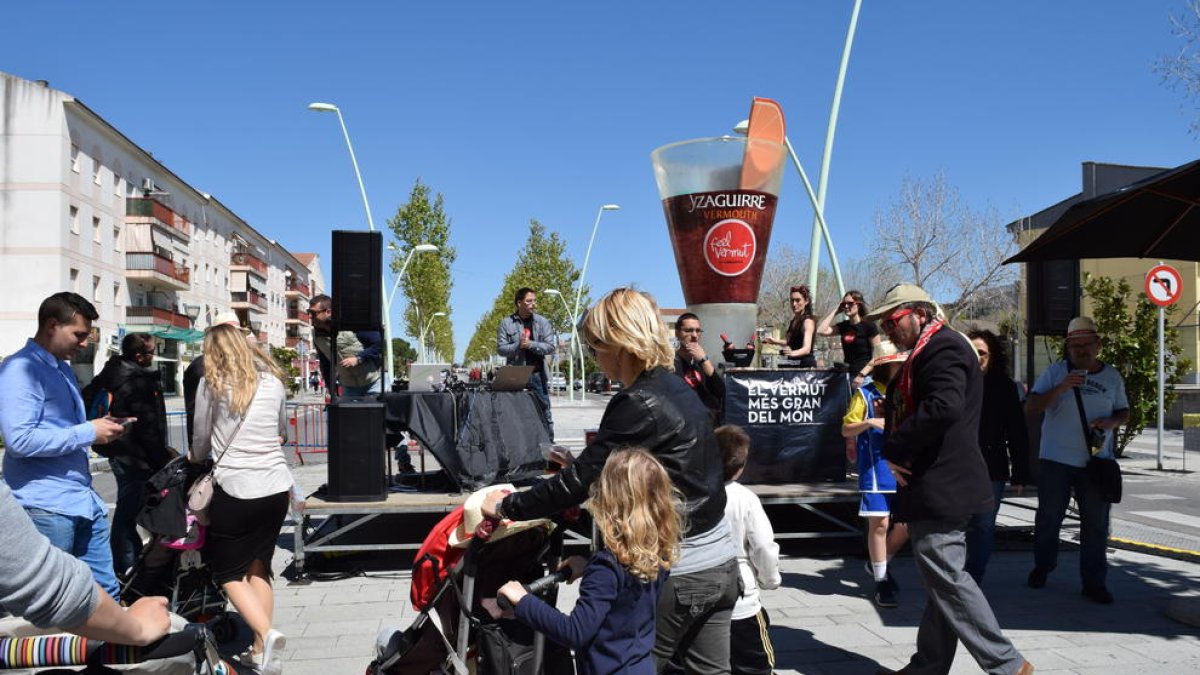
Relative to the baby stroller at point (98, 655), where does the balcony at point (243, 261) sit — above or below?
above

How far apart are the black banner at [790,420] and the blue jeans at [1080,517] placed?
180 cm

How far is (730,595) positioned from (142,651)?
6.38 ft

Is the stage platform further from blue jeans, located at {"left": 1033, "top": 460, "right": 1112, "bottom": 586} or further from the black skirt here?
the black skirt

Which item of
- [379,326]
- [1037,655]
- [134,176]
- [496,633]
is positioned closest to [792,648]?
[1037,655]

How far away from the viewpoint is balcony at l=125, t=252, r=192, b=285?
47.9m

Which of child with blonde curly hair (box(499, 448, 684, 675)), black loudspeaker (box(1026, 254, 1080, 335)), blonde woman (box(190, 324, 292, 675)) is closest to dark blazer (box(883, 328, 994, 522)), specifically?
child with blonde curly hair (box(499, 448, 684, 675))

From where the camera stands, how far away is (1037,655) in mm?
4676

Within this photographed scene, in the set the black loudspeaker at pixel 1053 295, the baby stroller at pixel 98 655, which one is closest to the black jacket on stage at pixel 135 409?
the baby stroller at pixel 98 655

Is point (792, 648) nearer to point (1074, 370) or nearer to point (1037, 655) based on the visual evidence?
point (1037, 655)

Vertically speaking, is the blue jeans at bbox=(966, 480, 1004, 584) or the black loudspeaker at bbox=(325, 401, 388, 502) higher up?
the black loudspeaker at bbox=(325, 401, 388, 502)

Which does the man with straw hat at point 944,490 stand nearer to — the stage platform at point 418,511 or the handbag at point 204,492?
the stage platform at point 418,511

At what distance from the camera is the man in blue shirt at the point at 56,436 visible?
3902 mm

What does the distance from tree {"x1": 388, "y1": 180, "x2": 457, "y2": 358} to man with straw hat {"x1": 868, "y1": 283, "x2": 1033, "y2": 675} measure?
116 ft

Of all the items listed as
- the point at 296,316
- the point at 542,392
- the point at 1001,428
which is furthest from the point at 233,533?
the point at 296,316
